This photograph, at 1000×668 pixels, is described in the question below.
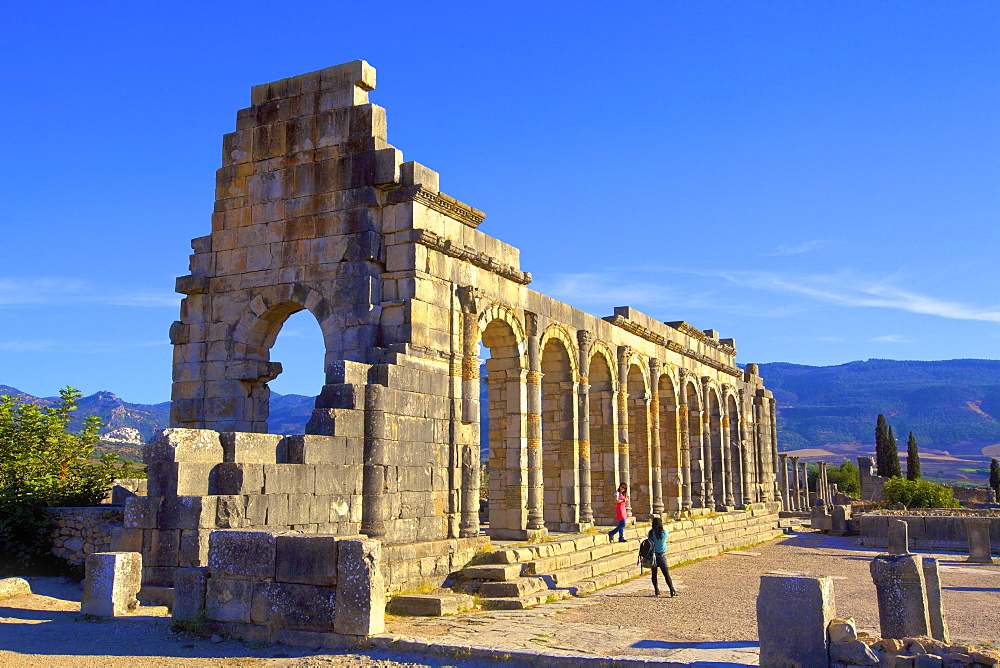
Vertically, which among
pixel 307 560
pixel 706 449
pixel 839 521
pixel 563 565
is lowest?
pixel 839 521

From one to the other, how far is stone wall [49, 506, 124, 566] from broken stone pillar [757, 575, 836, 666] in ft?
31.9

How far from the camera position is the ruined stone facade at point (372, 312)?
1252cm

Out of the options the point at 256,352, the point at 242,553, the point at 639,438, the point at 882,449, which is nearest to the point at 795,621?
the point at 242,553

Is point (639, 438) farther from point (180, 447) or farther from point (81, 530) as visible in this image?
point (180, 447)

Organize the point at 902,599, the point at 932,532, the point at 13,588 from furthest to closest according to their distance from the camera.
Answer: the point at 932,532
the point at 13,588
the point at 902,599

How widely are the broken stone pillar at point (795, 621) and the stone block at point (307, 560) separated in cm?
376

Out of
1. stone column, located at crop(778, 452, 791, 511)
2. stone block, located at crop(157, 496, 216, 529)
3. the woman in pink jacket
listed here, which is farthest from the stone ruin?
stone column, located at crop(778, 452, 791, 511)

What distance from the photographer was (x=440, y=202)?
1384 cm

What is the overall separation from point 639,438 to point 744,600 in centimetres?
1035

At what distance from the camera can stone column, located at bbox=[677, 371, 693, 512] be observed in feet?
81.8

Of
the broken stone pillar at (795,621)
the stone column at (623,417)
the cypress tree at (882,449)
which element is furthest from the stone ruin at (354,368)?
the cypress tree at (882,449)

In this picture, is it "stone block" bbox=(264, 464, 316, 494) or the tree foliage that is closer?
"stone block" bbox=(264, 464, 316, 494)

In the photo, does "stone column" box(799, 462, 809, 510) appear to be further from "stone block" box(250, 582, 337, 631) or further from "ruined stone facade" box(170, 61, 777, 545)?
"stone block" box(250, 582, 337, 631)

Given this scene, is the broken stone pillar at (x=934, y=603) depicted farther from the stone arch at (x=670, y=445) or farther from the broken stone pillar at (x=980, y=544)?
the stone arch at (x=670, y=445)
